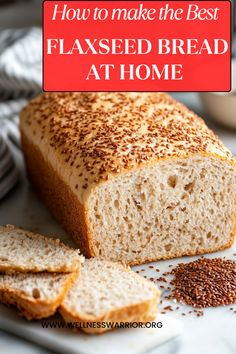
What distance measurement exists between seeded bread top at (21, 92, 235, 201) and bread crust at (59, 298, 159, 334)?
0.68m

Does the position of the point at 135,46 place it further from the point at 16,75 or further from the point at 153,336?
the point at 153,336

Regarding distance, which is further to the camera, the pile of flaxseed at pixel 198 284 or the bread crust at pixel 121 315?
the pile of flaxseed at pixel 198 284

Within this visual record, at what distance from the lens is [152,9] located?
5.91 meters

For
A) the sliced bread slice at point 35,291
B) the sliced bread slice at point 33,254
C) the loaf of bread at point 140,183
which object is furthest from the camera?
the loaf of bread at point 140,183

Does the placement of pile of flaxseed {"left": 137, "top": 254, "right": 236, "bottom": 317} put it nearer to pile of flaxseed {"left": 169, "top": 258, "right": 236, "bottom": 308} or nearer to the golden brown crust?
pile of flaxseed {"left": 169, "top": 258, "right": 236, "bottom": 308}

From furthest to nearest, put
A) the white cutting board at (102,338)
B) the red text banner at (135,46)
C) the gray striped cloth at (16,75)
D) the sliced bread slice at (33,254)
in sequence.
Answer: the gray striped cloth at (16,75), the red text banner at (135,46), the sliced bread slice at (33,254), the white cutting board at (102,338)

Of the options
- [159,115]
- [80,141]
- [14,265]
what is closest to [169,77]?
[159,115]

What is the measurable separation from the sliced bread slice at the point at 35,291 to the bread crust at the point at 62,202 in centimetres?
38

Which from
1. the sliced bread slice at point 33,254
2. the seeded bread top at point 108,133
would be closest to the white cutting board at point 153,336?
the sliced bread slice at point 33,254

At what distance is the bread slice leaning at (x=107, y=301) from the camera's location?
3.15 metres

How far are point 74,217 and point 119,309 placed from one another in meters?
0.87

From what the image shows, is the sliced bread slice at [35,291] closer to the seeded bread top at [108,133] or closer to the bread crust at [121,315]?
the bread crust at [121,315]

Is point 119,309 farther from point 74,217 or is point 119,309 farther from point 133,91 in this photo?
point 133,91

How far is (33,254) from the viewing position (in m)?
3.58
